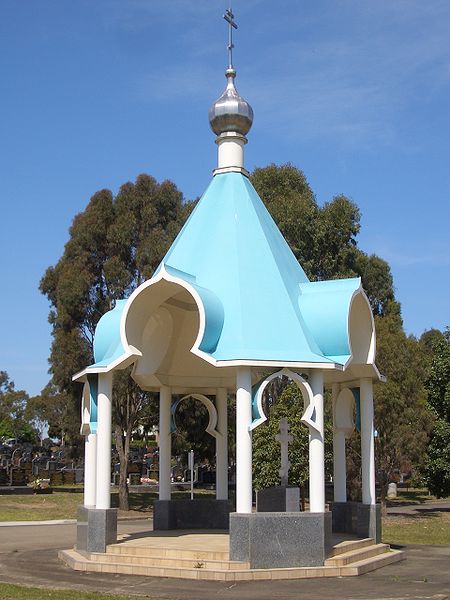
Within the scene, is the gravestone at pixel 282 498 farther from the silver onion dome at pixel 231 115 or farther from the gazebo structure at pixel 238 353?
the silver onion dome at pixel 231 115

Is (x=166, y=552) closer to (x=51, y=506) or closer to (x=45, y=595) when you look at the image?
(x=45, y=595)

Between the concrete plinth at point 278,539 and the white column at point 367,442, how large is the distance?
2989mm

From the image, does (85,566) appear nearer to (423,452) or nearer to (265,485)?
(265,485)

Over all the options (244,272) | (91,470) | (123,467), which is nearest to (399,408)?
(123,467)

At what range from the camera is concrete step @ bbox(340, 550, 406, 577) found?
488 inches

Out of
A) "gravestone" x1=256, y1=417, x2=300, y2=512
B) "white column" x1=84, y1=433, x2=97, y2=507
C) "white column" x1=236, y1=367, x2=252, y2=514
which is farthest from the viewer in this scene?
"white column" x1=84, y1=433, x2=97, y2=507

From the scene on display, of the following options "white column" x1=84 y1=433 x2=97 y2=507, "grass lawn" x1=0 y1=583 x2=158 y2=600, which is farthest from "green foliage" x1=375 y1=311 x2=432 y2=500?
"grass lawn" x1=0 y1=583 x2=158 y2=600

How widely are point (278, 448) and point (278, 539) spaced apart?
1340 centimetres

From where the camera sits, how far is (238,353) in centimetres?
1255

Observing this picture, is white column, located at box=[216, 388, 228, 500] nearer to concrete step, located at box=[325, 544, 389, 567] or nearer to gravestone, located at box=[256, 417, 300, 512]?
gravestone, located at box=[256, 417, 300, 512]

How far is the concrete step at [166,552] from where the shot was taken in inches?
488

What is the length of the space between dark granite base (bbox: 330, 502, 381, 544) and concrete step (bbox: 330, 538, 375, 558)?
0.82 ft

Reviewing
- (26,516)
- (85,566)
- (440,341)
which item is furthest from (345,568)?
(440,341)

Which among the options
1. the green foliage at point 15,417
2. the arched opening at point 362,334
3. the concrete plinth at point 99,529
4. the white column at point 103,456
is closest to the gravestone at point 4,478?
the concrete plinth at point 99,529
